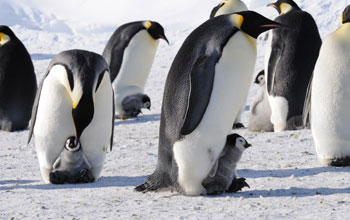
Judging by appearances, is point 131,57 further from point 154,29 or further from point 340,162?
point 340,162

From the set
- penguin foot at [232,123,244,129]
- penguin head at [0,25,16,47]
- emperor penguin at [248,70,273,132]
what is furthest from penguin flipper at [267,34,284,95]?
penguin head at [0,25,16,47]

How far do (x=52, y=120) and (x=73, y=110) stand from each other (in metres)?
0.29

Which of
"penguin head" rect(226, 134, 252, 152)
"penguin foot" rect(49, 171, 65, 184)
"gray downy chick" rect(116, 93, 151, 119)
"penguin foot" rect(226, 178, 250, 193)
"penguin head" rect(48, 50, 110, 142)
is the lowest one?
"gray downy chick" rect(116, 93, 151, 119)

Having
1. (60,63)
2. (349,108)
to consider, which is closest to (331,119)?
(349,108)

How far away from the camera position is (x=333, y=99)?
4.63m

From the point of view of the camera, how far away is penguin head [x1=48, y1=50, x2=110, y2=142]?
414cm

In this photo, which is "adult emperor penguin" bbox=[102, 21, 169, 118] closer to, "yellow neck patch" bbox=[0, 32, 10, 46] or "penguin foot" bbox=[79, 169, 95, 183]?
"yellow neck patch" bbox=[0, 32, 10, 46]

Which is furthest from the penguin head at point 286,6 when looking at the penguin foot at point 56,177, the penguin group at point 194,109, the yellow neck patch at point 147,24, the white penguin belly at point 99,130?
the penguin foot at point 56,177

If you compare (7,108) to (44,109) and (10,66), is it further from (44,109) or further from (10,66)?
(44,109)

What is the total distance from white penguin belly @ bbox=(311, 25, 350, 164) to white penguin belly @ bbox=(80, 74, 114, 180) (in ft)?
5.31

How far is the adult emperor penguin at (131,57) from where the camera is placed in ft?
30.3

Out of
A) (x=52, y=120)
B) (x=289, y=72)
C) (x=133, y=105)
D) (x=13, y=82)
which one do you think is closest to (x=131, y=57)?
(x=133, y=105)

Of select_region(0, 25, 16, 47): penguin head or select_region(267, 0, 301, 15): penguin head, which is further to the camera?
select_region(0, 25, 16, 47): penguin head

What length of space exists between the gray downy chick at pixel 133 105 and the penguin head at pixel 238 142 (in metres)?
5.61
